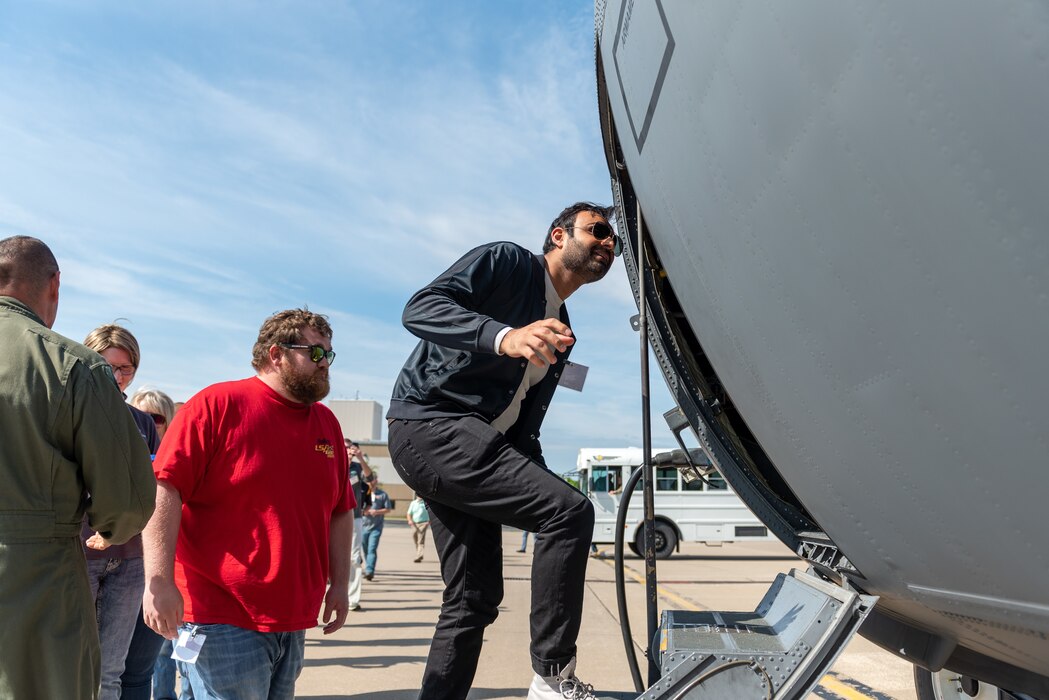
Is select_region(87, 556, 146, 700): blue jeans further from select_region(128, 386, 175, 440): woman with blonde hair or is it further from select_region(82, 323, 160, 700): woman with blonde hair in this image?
select_region(128, 386, 175, 440): woman with blonde hair

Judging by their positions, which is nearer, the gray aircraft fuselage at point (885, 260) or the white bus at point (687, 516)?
the gray aircraft fuselage at point (885, 260)

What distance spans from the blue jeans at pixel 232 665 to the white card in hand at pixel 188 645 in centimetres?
3

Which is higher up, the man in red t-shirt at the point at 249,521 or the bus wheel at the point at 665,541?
the man in red t-shirt at the point at 249,521

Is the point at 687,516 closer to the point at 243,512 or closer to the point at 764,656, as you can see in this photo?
the point at 243,512

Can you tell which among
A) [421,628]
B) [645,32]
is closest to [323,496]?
[645,32]

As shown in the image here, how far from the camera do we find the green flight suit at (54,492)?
1.99 meters

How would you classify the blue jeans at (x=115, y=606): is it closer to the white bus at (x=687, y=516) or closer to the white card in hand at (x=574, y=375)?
the white card in hand at (x=574, y=375)

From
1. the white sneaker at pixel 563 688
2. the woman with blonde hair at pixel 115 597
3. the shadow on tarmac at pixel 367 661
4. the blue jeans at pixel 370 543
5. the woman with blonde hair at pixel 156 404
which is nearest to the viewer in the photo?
the white sneaker at pixel 563 688

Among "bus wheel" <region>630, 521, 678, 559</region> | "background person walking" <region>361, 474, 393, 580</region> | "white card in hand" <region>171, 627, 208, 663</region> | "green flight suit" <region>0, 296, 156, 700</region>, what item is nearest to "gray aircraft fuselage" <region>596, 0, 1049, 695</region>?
"green flight suit" <region>0, 296, 156, 700</region>

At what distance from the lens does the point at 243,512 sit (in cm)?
267

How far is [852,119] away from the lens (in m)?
1.42

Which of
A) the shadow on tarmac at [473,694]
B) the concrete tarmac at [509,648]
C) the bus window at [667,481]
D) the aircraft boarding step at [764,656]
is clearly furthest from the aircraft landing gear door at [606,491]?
the aircraft boarding step at [764,656]

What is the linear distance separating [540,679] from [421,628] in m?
5.49

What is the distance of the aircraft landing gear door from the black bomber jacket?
15.2 m
